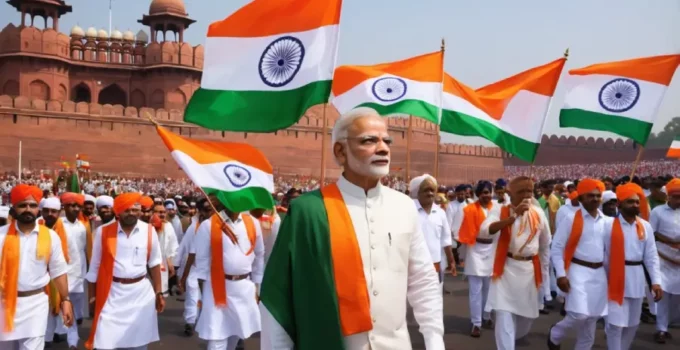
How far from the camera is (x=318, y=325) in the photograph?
212cm

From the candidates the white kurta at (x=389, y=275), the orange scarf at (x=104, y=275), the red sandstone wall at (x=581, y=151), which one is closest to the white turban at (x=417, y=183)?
the orange scarf at (x=104, y=275)

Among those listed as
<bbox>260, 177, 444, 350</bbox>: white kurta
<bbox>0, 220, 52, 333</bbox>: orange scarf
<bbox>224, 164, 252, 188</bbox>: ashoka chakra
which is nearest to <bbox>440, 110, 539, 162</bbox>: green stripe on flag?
<bbox>224, 164, 252, 188</bbox>: ashoka chakra

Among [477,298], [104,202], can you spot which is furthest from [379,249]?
[477,298]

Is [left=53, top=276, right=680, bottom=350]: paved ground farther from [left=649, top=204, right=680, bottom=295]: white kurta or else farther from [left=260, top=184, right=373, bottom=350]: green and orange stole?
[left=260, top=184, right=373, bottom=350]: green and orange stole

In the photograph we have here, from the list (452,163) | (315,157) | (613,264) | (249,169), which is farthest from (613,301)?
(452,163)

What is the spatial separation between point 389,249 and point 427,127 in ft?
135

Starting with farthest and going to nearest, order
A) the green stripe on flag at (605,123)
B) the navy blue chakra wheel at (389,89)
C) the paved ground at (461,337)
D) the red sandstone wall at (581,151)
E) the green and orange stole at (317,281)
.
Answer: the red sandstone wall at (581,151), the navy blue chakra wheel at (389,89), the green stripe on flag at (605,123), the paved ground at (461,337), the green and orange stole at (317,281)

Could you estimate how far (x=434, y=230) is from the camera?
6922mm

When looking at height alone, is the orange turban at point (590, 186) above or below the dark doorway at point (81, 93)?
below

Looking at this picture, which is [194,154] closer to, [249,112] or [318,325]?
[249,112]

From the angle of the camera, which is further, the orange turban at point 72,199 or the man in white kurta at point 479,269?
the man in white kurta at point 479,269

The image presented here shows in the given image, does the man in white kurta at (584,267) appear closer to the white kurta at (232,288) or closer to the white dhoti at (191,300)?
the white kurta at (232,288)

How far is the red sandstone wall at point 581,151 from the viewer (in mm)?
48781

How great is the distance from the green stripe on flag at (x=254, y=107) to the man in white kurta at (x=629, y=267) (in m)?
2.49
